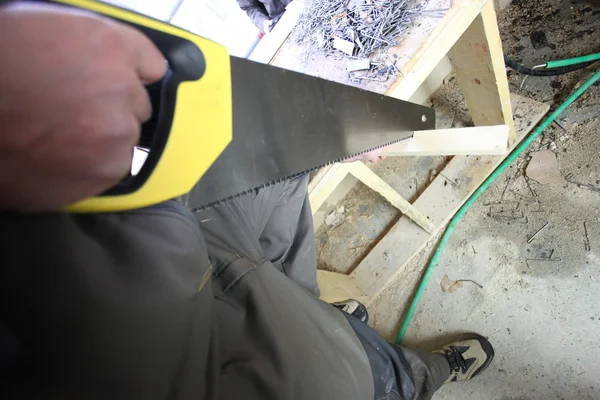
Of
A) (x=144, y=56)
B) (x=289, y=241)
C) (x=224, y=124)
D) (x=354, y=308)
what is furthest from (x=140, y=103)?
(x=354, y=308)

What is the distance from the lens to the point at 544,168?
1.70m

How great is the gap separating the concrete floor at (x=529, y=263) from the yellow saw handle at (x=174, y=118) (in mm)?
1551

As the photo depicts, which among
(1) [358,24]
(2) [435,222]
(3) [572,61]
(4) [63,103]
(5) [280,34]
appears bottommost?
(4) [63,103]

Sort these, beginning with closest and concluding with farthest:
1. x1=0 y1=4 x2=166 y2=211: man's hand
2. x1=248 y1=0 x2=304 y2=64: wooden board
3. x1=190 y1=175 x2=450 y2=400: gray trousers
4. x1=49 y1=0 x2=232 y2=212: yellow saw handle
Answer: x1=0 y1=4 x2=166 y2=211: man's hand → x1=49 y1=0 x2=232 y2=212: yellow saw handle → x1=190 y1=175 x2=450 y2=400: gray trousers → x1=248 y1=0 x2=304 y2=64: wooden board

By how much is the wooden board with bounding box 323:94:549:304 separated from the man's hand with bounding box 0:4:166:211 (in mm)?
1494

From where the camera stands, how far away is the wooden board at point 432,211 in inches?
66.2

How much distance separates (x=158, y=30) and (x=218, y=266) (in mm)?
445

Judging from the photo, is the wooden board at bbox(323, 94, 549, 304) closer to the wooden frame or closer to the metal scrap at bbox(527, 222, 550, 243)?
the wooden frame

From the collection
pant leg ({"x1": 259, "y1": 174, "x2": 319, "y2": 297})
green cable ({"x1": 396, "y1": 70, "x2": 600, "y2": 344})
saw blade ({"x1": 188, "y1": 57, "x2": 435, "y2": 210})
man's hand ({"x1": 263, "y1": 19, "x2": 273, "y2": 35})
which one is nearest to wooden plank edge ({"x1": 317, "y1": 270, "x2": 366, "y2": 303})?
green cable ({"x1": 396, "y1": 70, "x2": 600, "y2": 344})

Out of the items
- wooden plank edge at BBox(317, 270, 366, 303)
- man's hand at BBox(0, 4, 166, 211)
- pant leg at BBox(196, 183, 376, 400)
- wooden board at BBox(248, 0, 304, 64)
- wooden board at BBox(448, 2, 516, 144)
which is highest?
wooden board at BBox(448, 2, 516, 144)

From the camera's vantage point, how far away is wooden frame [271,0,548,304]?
1006mm

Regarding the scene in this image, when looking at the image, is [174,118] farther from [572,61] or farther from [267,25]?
[572,61]

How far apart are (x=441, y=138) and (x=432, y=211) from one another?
657mm

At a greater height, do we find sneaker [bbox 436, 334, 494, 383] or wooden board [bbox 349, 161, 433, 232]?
wooden board [bbox 349, 161, 433, 232]
